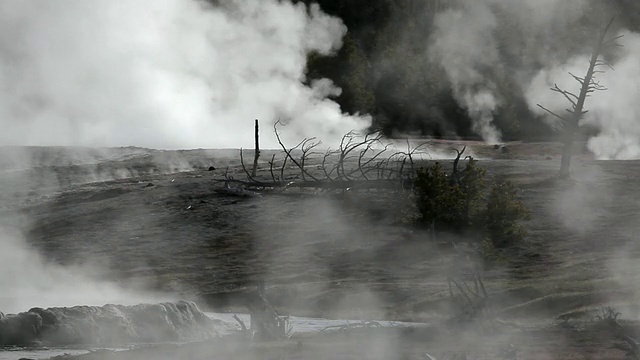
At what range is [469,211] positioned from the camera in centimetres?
2045

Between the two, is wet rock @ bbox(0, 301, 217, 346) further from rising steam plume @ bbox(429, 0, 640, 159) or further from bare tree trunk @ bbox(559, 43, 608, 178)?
rising steam plume @ bbox(429, 0, 640, 159)

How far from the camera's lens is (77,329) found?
14.8m

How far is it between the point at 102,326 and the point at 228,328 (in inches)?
70.4

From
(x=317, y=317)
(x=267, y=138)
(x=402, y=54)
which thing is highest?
(x=402, y=54)

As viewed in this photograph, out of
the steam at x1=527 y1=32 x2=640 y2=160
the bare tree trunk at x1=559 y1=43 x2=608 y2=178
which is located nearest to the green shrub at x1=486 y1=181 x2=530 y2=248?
the bare tree trunk at x1=559 y1=43 x2=608 y2=178

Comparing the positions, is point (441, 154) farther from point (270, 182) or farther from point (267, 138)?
point (270, 182)

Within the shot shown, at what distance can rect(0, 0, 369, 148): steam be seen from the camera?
41.6 metres

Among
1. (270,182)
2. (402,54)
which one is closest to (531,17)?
(402,54)

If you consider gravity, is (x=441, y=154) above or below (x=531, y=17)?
below

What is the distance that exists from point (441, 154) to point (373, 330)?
23.2 m

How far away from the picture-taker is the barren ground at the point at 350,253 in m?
14.7

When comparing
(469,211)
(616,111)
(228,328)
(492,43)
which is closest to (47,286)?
(228,328)

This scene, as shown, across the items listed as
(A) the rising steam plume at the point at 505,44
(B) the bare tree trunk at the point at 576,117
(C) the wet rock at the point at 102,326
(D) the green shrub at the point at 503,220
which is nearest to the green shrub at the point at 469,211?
(D) the green shrub at the point at 503,220

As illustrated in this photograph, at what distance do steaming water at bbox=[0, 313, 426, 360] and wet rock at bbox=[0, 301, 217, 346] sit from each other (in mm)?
223
